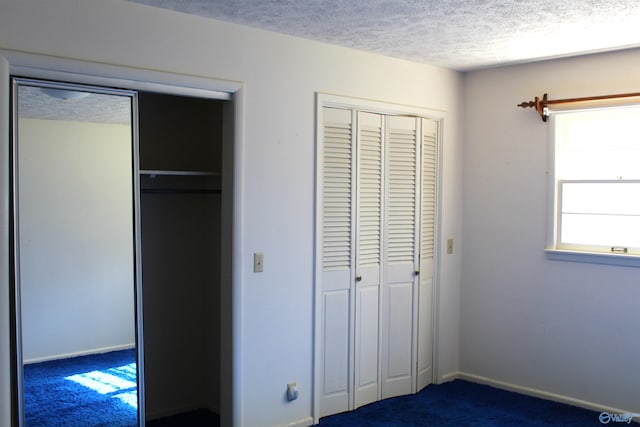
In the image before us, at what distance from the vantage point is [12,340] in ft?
8.41

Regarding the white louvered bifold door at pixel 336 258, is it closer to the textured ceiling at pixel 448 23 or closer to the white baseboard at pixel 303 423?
the white baseboard at pixel 303 423

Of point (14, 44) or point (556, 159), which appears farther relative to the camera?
point (556, 159)

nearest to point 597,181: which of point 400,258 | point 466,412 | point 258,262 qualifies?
point 400,258

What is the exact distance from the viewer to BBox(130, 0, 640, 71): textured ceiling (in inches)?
110

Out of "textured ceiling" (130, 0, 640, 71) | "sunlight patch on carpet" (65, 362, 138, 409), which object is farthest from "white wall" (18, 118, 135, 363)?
"textured ceiling" (130, 0, 640, 71)

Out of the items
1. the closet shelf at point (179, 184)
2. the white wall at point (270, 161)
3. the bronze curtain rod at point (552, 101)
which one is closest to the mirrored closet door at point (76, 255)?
the white wall at point (270, 161)

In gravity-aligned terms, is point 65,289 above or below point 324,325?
above

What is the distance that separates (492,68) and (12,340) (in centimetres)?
348

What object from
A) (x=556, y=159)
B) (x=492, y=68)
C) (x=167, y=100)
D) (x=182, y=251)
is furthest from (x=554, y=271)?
(x=167, y=100)

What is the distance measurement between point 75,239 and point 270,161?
1.11 m

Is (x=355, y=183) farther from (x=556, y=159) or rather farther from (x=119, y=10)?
(x=119, y=10)

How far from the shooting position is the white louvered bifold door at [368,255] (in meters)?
3.83

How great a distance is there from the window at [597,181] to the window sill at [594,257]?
0.03 metres

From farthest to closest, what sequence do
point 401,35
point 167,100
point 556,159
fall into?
point 556,159 → point 167,100 → point 401,35
